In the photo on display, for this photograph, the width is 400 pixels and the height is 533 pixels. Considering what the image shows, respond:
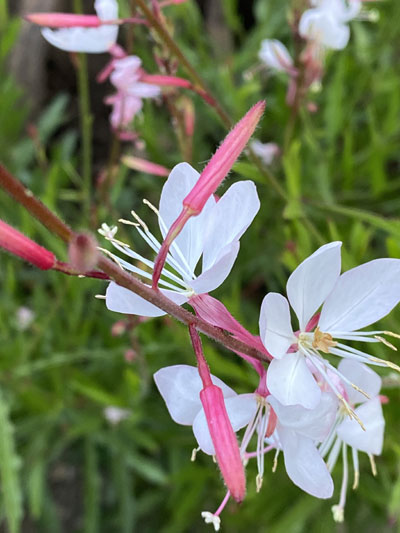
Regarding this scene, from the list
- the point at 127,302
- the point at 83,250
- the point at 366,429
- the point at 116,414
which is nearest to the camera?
the point at 83,250

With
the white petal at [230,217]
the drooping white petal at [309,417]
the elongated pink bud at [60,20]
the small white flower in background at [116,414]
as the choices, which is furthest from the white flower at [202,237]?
the small white flower in background at [116,414]

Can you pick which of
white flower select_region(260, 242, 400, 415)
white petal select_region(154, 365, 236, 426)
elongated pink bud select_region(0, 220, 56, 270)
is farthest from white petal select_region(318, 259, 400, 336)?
elongated pink bud select_region(0, 220, 56, 270)

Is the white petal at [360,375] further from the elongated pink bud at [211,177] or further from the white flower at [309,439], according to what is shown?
the elongated pink bud at [211,177]

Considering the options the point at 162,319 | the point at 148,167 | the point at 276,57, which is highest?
the point at 276,57

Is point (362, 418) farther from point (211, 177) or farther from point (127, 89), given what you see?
point (127, 89)

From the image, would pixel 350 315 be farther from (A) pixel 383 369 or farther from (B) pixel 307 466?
(A) pixel 383 369

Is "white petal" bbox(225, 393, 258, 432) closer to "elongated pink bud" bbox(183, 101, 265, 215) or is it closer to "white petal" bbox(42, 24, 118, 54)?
"elongated pink bud" bbox(183, 101, 265, 215)

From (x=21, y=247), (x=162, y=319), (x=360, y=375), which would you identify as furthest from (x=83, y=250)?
(x=162, y=319)

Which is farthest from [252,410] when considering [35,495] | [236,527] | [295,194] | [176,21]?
[176,21]
